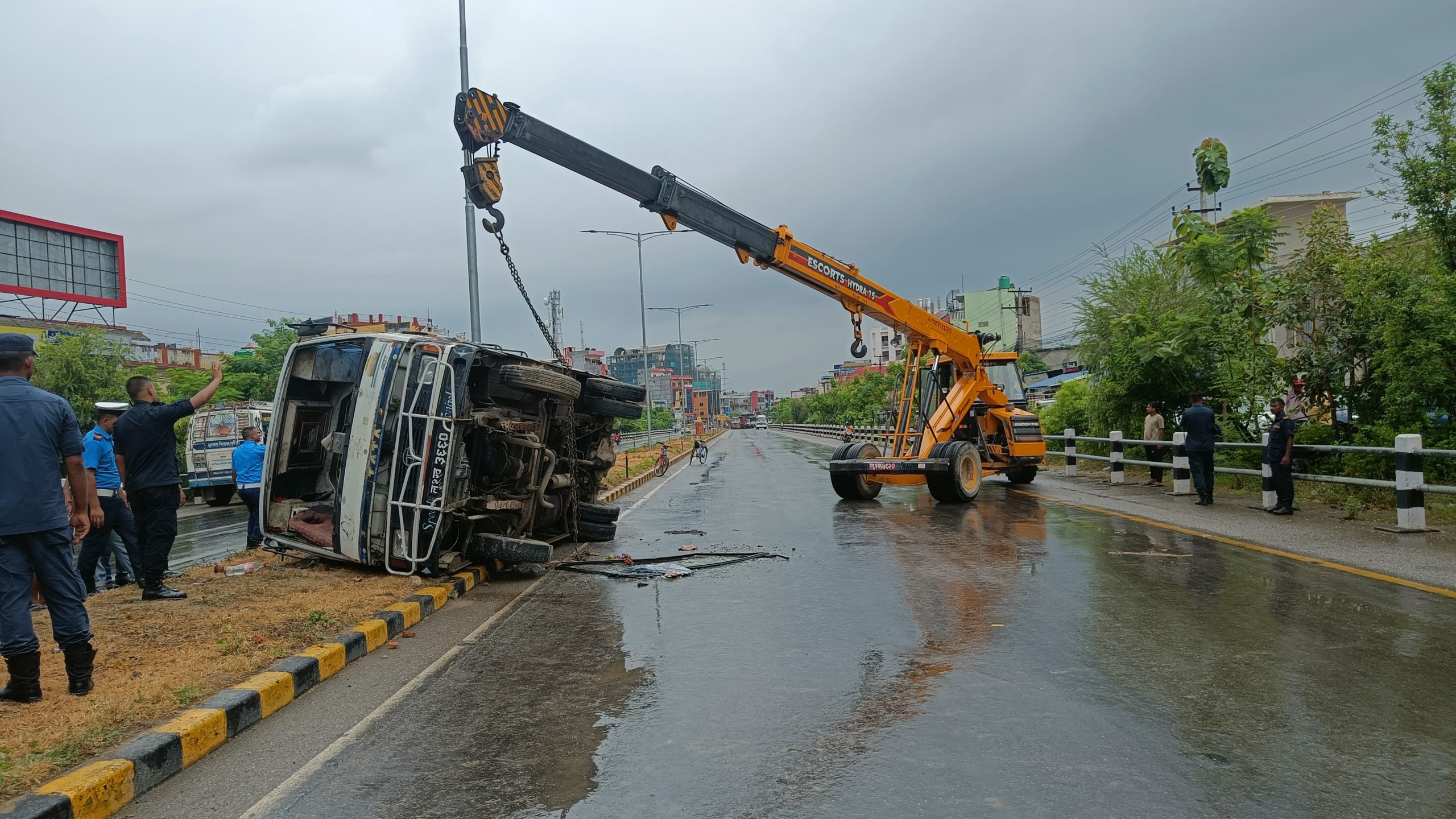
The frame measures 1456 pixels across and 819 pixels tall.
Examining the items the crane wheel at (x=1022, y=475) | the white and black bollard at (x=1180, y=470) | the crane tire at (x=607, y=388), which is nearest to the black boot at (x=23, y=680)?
the crane tire at (x=607, y=388)

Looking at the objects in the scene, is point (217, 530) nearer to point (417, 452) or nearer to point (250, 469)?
point (250, 469)

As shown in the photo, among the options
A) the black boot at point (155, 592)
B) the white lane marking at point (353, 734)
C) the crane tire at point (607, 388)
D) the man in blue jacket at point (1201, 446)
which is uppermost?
the crane tire at point (607, 388)

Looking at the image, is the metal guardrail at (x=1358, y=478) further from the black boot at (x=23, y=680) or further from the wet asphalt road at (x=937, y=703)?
the black boot at (x=23, y=680)

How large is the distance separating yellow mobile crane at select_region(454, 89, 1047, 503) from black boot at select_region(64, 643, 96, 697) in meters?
6.89

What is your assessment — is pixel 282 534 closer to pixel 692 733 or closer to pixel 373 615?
pixel 373 615

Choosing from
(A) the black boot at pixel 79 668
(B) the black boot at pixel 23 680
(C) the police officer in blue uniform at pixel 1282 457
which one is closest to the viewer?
(B) the black boot at pixel 23 680

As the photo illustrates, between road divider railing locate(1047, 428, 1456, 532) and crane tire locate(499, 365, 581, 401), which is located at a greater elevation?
crane tire locate(499, 365, 581, 401)

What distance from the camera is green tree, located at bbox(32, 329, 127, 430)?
28938 mm

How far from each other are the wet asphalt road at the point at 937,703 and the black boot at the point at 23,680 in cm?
131

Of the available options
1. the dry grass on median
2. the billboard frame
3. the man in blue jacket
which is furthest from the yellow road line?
the billboard frame

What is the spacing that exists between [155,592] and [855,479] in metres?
11.3

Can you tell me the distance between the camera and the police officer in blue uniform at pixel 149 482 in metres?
7.82

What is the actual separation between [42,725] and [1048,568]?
7843mm

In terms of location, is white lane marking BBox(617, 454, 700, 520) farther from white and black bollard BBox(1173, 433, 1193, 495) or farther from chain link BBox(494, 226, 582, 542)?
white and black bollard BBox(1173, 433, 1193, 495)
